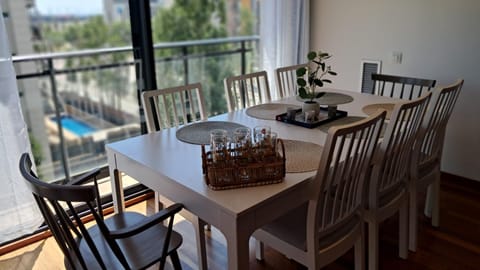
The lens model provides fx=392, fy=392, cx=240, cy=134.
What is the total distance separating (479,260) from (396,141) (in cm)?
99

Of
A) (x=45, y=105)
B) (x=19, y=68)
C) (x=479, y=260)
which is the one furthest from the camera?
(x=45, y=105)

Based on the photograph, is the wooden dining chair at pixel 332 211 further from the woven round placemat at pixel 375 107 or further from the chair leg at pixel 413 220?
the woven round placemat at pixel 375 107

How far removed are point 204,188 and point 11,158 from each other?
1419mm

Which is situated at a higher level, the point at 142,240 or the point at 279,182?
the point at 279,182

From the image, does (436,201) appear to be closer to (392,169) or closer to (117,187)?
(392,169)

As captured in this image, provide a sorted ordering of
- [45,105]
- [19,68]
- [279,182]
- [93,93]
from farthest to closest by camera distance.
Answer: [93,93] → [45,105] → [19,68] → [279,182]

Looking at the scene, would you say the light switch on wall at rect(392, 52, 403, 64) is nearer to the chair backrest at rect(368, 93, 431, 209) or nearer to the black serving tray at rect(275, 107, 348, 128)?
the black serving tray at rect(275, 107, 348, 128)

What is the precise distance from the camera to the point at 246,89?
2924mm

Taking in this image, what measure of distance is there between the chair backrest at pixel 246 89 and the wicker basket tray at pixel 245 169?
1.23 metres

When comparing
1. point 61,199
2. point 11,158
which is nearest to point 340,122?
point 61,199

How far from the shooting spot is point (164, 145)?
1.98 metres

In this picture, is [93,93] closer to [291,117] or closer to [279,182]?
[291,117]

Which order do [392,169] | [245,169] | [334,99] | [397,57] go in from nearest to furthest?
[245,169] → [392,169] → [334,99] → [397,57]

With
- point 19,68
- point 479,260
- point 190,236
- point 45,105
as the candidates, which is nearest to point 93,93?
point 45,105
